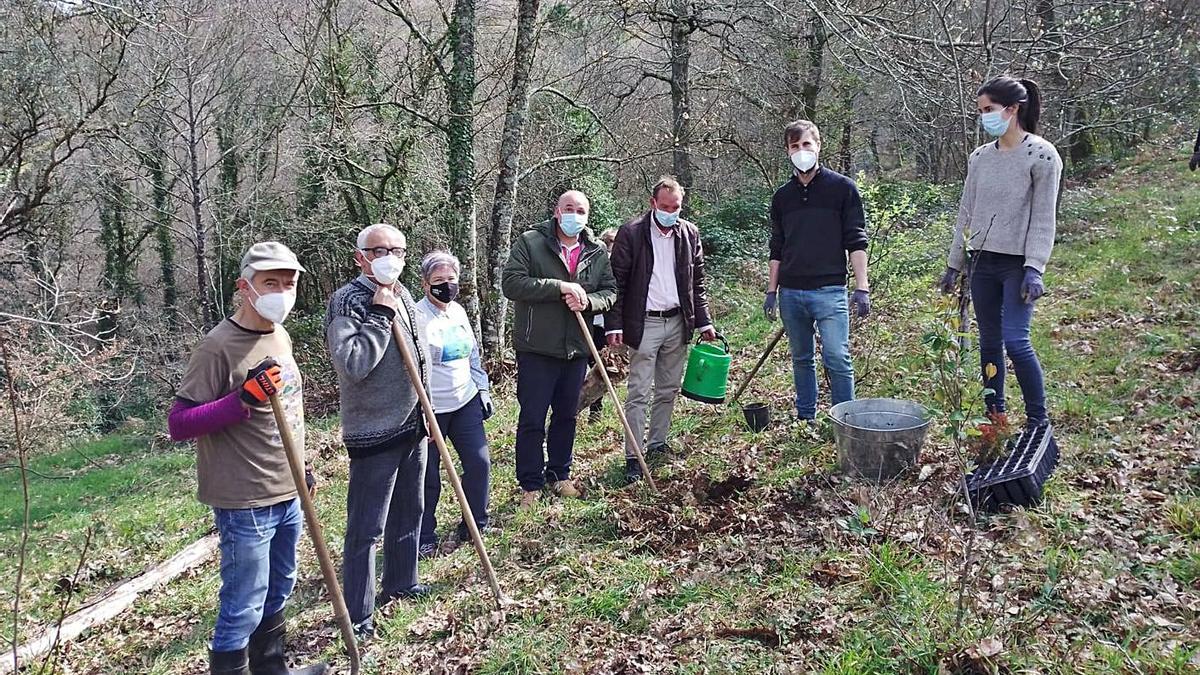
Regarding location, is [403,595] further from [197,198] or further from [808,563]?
[197,198]

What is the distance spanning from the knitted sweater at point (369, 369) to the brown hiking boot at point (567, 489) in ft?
5.36

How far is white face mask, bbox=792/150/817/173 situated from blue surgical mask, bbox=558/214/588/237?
1459 millimetres

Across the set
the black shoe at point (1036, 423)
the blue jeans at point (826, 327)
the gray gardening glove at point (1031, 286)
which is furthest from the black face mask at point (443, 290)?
the black shoe at point (1036, 423)

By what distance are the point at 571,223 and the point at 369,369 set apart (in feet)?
6.29

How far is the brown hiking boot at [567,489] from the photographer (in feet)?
17.0

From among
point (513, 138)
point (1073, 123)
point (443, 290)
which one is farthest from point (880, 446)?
point (1073, 123)

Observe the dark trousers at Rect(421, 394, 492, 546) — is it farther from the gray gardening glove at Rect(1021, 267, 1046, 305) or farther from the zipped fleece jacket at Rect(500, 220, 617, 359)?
the gray gardening glove at Rect(1021, 267, 1046, 305)

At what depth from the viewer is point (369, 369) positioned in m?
3.50

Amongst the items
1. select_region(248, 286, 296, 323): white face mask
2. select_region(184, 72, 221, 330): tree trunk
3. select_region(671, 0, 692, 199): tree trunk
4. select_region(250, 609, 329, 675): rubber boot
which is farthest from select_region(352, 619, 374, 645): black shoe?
select_region(184, 72, 221, 330): tree trunk

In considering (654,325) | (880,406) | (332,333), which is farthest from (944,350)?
(332,333)

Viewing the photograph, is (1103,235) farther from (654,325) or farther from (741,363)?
(654,325)

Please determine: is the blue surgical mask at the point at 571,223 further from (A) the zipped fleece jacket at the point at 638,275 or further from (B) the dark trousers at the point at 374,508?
(B) the dark trousers at the point at 374,508

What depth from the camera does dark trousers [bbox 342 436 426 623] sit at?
12.0 feet

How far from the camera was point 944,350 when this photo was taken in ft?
9.96
